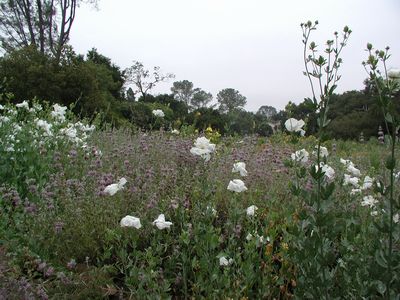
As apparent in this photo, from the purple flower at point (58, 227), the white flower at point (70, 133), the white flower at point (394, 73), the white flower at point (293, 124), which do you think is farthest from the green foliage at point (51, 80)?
the white flower at point (394, 73)

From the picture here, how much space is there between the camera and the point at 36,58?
49.8 ft

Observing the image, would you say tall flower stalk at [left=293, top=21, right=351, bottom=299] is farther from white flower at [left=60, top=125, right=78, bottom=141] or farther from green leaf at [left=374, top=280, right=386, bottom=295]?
white flower at [left=60, top=125, right=78, bottom=141]

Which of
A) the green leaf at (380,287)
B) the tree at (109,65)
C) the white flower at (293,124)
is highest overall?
the tree at (109,65)

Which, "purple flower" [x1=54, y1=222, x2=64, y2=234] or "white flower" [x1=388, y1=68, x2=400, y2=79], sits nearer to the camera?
"white flower" [x1=388, y1=68, x2=400, y2=79]

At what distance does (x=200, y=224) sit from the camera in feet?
8.48

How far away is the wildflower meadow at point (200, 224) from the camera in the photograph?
6.18ft

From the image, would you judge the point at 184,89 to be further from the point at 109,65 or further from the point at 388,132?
the point at 388,132

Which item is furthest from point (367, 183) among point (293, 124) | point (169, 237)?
point (169, 237)

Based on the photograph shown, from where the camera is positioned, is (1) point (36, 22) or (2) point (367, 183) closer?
(2) point (367, 183)

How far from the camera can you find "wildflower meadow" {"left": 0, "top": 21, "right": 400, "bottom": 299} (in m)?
1.88

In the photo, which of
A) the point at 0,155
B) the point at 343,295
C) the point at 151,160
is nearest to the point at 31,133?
the point at 0,155

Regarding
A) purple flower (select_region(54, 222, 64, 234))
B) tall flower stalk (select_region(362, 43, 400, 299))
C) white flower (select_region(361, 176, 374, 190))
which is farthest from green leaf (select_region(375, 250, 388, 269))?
purple flower (select_region(54, 222, 64, 234))

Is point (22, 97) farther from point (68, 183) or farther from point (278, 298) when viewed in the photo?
point (278, 298)

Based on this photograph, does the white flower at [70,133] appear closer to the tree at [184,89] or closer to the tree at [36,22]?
the tree at [36,22]
